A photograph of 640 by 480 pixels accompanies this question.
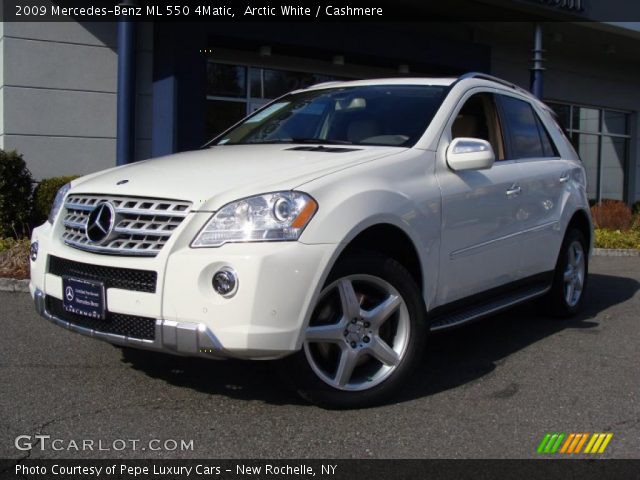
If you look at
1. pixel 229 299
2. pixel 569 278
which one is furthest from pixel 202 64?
pixel 229 299

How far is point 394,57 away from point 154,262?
33.1ft

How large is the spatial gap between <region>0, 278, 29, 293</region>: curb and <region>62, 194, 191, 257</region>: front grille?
3203 millimetres

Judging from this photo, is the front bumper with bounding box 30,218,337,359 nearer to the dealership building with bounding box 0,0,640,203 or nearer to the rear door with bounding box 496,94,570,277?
the rear door with bounding box 496,94,570,277

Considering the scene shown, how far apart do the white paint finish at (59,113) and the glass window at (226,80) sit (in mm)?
1922

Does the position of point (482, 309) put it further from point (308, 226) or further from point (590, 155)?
point (590, 155)

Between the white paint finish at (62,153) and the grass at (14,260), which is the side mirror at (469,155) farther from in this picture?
the white paint finish at (62,153)

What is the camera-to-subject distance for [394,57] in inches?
494

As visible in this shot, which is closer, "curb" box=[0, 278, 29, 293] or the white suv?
the white suv

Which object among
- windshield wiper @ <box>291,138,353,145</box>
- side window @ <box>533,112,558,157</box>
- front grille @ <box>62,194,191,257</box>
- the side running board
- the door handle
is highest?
side window @ <box>533,112,558,157</box>

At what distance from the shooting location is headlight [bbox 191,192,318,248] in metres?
3.22

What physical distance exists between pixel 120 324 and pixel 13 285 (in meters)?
3.67

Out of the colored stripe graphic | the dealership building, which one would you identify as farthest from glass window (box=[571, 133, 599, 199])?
the colored stripe graphic

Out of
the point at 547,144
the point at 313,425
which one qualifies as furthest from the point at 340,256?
the point at 547,144
